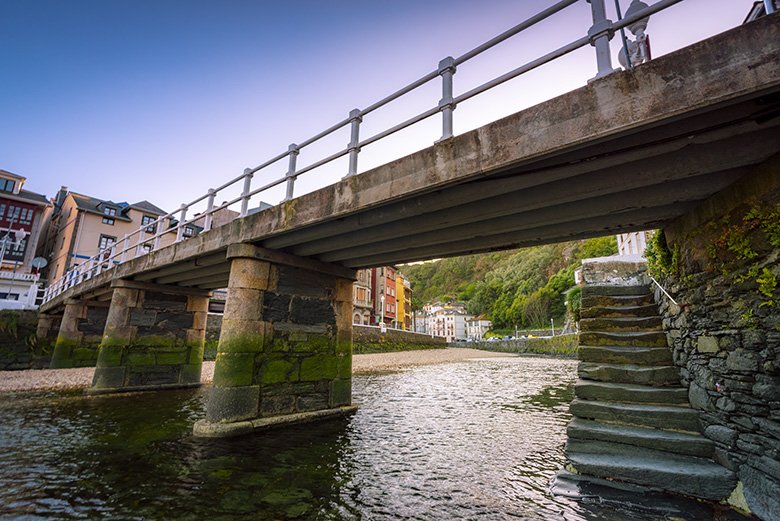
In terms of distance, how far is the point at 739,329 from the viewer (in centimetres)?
385

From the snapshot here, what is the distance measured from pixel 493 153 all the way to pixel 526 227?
1.99m

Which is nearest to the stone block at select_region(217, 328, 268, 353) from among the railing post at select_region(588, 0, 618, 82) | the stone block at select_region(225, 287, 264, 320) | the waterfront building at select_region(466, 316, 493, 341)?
the stone block at select_region(225, 287, 264, 320)

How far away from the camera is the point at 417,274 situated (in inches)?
6964

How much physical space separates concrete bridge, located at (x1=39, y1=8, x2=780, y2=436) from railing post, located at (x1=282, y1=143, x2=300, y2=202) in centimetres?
36

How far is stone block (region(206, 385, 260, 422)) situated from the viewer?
22.9ft

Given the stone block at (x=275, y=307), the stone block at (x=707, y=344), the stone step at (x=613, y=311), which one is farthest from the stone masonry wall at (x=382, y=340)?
the stone block at (x=707, y=344)

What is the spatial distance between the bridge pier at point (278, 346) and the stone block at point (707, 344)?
6.96 meters

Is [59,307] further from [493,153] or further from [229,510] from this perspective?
[493,153]

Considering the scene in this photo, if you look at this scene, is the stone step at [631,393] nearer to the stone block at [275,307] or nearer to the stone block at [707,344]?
the stone block at [707,344]

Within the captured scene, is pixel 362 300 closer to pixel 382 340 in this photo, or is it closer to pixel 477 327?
pixel 382 340

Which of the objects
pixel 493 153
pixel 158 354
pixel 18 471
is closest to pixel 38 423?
pixel 18 471

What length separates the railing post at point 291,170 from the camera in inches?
283

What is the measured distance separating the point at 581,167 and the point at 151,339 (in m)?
14.7

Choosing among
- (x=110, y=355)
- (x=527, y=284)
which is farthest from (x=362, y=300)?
(x=527, y=284)
